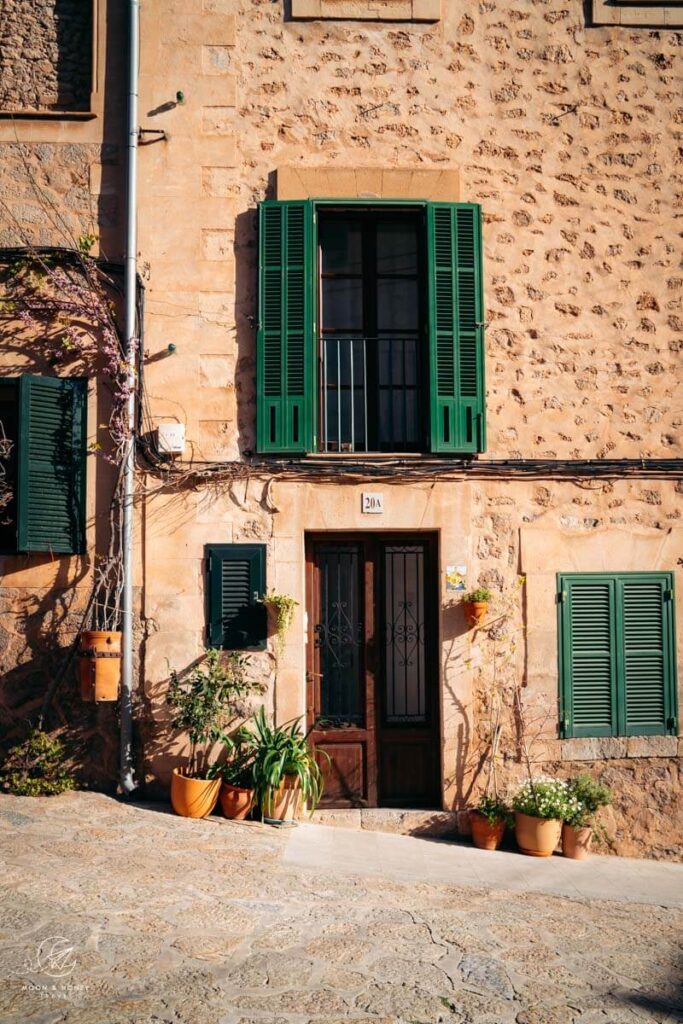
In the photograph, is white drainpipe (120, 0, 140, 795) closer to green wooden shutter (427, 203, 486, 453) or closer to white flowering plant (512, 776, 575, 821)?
green wooden shutter (427, 203, 486, 453)

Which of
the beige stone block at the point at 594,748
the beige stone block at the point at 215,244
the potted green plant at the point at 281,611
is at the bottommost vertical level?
the beige stone block at the point at 594,748

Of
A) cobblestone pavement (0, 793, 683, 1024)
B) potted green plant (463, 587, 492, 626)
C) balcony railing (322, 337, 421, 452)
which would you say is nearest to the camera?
cobblestone pavement (0, 793, 683, 1024)

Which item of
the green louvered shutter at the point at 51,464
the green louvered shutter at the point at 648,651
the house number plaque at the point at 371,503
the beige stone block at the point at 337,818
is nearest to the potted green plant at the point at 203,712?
the beige stone block at the point at 337,818

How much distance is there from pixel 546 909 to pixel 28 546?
169 inches

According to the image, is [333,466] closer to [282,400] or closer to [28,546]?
[282,400]

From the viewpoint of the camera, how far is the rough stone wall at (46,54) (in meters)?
7.38

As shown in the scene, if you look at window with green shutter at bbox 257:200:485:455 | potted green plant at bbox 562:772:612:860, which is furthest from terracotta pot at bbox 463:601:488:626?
potted green plant at bbox 562:772:612:860

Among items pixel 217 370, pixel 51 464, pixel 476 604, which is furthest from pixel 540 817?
pixel 51 464

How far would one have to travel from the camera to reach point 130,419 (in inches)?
278

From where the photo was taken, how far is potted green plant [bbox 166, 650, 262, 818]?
21.5ft

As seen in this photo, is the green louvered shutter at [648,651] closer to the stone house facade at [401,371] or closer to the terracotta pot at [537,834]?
the stone house facade at [401,371]

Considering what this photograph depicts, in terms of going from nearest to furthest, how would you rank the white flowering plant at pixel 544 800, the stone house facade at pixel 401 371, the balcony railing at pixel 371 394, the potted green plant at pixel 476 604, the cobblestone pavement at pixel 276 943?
the cobblestone pavement at pixel 276 943 → the white flowering plant at pixel 544 800 → the potted green plant at pixel 476 604 → the stone house facade at pixel 401 371 → the balcony railing at pixel 371 394

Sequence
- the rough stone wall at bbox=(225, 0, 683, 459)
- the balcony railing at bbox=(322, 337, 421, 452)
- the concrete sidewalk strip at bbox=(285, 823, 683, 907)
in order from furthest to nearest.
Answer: the balcony railing at bbox=(322, 337, 421, 452) → the rough stone wall at bbox=(225, 0, 683, 459) → the concrete sidewalk strip at bbox=(285, 823, 683, 907)

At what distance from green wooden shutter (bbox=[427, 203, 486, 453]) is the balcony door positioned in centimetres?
22
